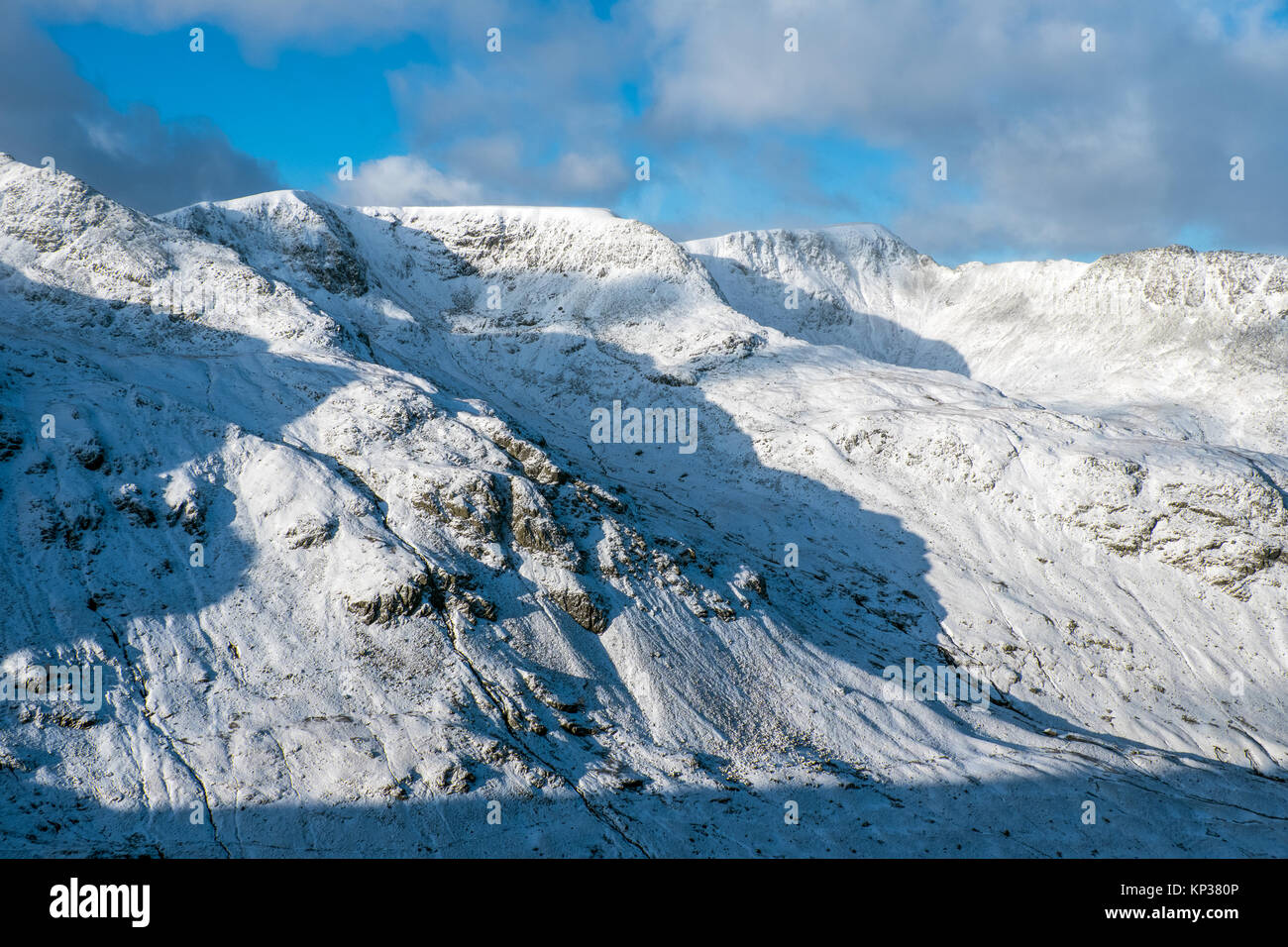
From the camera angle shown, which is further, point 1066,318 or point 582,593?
point 1066,318

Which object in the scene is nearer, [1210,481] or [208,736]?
[208,736]

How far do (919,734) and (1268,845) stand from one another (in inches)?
530

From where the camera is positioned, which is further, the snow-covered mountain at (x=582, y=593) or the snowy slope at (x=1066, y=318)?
the snowy slope at (x=1066, y=318)

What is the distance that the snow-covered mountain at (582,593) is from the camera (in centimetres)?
2839

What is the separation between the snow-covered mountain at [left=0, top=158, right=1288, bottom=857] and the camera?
93.1 ft

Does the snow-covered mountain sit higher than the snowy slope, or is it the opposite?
the snowy slope

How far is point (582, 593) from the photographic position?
130 feet

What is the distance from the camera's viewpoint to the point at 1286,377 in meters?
91.1

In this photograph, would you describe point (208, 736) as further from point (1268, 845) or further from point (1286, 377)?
point (1286, 377)

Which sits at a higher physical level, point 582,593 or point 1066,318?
point 1066,318

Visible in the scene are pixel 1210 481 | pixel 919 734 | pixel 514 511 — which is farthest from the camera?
Result: pixel 1210 481

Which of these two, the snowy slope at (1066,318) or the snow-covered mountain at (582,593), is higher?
the snowy slope at (1066,318)

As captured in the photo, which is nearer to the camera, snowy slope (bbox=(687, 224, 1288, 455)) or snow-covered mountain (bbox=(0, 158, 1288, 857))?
snow-covered mountain (bbox=(0, 158, 1288, 857))
